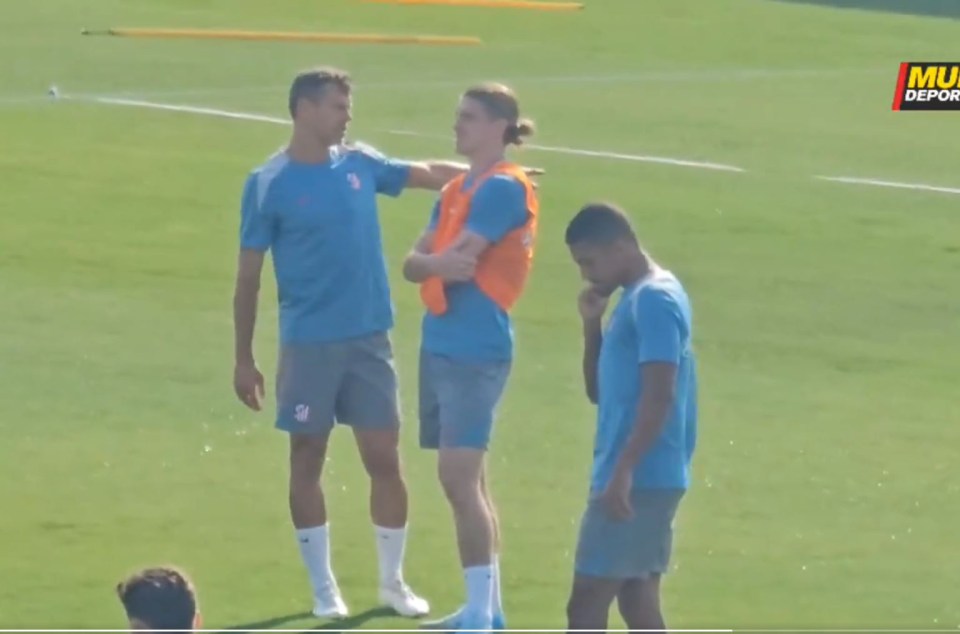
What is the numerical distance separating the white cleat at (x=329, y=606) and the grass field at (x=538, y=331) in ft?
0.35

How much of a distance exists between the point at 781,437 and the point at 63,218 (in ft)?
30.2

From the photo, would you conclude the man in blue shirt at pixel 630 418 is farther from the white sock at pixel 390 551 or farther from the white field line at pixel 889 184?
the white field line at pixel 889 184

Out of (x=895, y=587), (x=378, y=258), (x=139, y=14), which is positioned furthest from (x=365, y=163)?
(x=139, y=14)

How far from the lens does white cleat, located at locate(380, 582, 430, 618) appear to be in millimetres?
9789

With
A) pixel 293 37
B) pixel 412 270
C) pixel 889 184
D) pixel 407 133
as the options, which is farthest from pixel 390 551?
pixel 293 37

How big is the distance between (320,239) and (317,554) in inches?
50.9

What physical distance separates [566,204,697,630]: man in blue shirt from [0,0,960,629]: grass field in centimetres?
177

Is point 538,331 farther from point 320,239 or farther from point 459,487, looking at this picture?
point 459,487

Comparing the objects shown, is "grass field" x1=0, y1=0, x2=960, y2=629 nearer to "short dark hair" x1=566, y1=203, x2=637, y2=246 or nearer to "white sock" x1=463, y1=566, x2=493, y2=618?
"white sock" x1=463, y1=566, x2=493, y2=618

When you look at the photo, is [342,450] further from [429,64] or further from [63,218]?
A: [429,64]

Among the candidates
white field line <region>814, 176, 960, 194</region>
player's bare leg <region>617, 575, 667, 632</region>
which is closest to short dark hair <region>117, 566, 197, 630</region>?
player's bare leg <region>617, 575, 667, 632</region>

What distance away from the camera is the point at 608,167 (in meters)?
24.2

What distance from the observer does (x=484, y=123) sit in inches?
356

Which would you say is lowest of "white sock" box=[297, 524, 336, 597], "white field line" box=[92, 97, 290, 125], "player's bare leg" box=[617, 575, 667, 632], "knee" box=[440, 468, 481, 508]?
"white sock" box=[297, 524, 336, 597]
